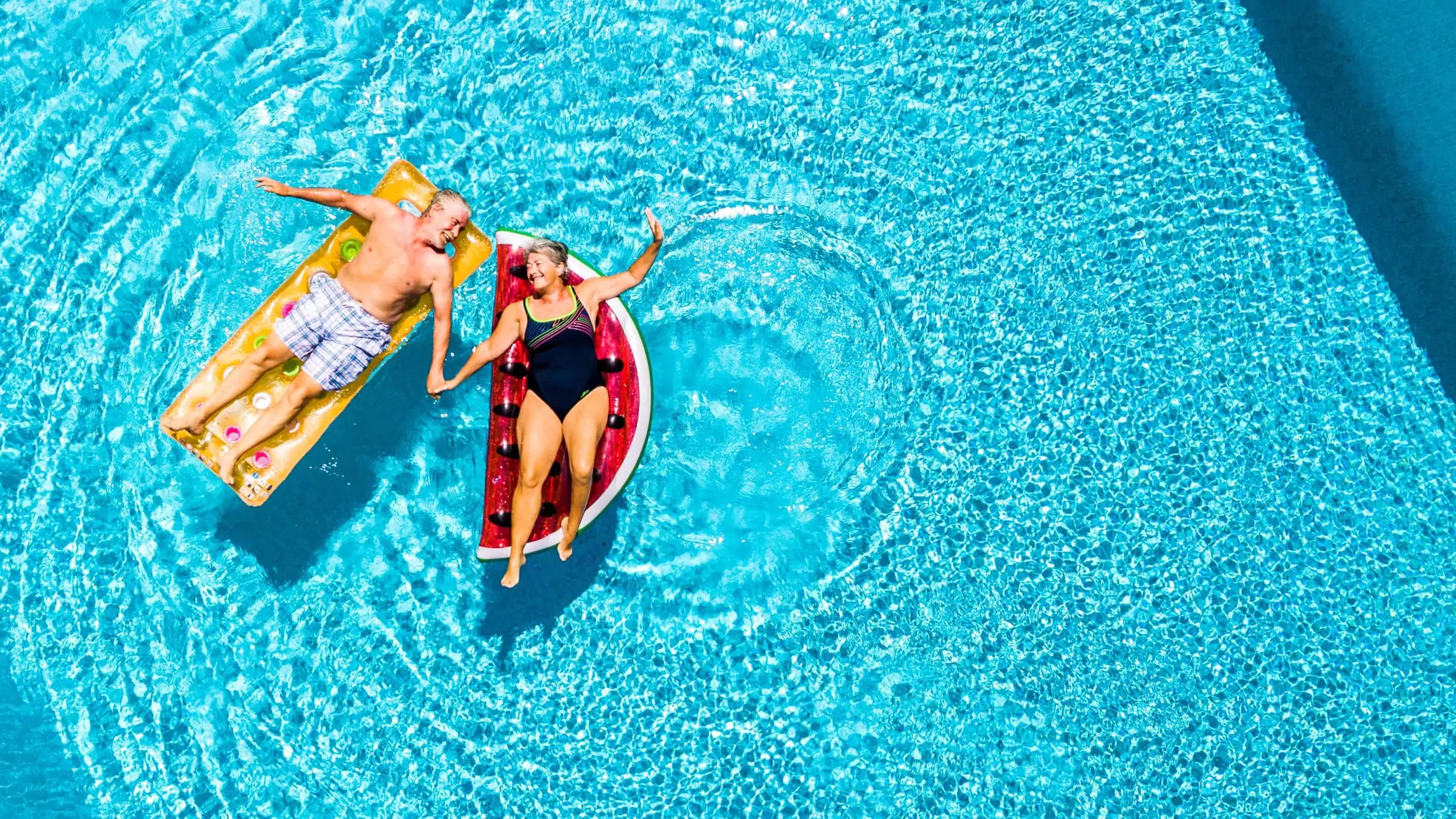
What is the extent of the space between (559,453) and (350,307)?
91 centimetres

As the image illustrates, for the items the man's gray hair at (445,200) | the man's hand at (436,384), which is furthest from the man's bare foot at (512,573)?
the man's gray hair at (445,200)

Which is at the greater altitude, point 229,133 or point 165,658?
point 229,133

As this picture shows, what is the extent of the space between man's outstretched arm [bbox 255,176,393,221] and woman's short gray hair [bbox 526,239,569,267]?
21.8 inches

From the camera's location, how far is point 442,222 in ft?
11.7

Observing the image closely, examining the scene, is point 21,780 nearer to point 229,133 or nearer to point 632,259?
point 229,133

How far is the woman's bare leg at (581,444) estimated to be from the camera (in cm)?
353

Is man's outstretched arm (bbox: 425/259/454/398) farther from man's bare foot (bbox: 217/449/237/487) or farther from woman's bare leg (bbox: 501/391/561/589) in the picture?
man's bare foot (bbox: 217/449/237/487)

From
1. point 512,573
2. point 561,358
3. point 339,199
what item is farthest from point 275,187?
point 512,573

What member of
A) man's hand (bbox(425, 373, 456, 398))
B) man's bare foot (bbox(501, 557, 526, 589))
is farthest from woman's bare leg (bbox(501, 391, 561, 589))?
man's hand (bbox(425, 373, 456, 398))

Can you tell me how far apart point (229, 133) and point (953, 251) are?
303 cm

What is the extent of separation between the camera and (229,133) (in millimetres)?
4125

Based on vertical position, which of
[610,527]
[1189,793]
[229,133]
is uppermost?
[229,133]

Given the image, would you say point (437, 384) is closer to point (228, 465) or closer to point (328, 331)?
point (328, 331)

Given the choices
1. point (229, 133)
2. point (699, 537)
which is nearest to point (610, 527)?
point (699, 537)
